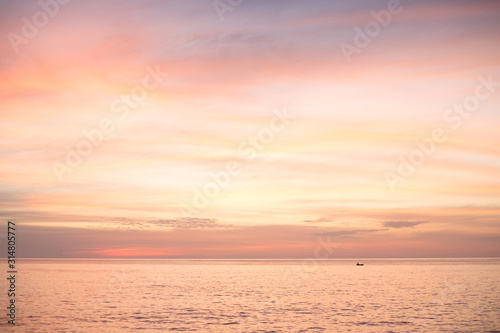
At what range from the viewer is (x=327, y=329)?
59.7 m

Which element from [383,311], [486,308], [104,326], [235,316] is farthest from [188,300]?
[486,308]

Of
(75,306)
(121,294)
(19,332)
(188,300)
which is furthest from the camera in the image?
(121,294)

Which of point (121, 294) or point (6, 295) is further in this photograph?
point (121, 294)

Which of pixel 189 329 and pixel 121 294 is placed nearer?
pixel 189 329

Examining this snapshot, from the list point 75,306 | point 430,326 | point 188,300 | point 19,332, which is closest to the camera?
point 19,332

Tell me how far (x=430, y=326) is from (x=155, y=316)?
38.9 m

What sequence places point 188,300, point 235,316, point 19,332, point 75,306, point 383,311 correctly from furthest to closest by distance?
point 188,300
point 75,306
point 383,311
point 235,316
point 19,332

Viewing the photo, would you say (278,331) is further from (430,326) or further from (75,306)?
A: (75,306)

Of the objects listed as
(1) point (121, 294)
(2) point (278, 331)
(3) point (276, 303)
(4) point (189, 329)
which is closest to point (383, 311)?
(3) point (276, 303)

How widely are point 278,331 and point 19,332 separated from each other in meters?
31.6

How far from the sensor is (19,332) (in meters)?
57.6

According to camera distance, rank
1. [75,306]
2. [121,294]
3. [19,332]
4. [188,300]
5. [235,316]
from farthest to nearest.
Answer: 1. [121,294]
2. [188,300]
3. [75,306]
4. [235,316]
5. [19,332]

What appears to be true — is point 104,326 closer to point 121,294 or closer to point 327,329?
point 327,329

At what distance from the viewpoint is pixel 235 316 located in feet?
232
